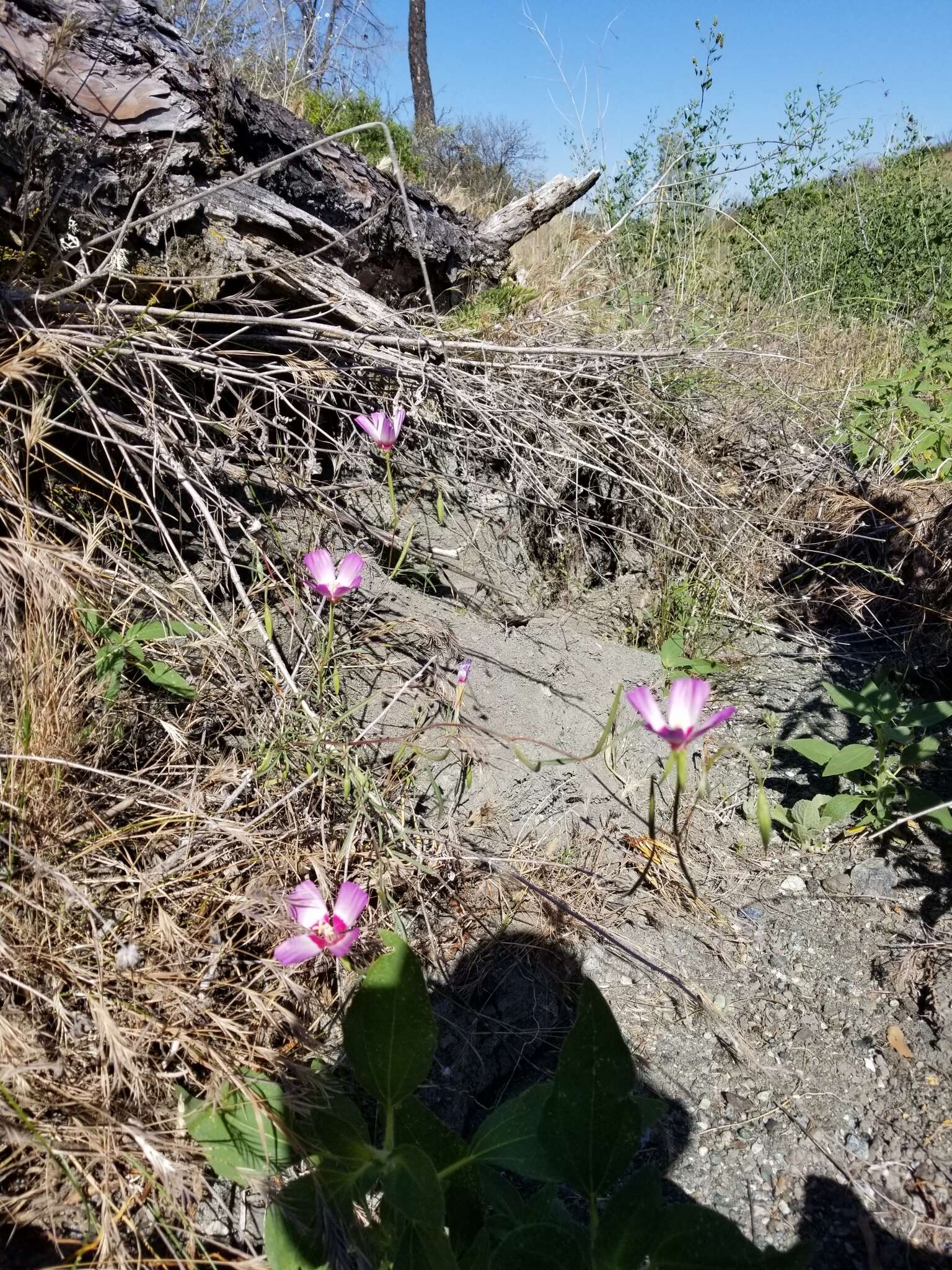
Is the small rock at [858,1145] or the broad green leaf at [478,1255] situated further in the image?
the small rock at [858,1145]

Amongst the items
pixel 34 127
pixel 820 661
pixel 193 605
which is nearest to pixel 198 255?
pixel 34 127

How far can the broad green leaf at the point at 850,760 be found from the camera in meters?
1.73

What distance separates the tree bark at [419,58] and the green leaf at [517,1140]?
1425 cm

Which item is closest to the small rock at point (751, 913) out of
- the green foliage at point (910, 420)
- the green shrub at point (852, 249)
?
the green foliage at point (910, 420)

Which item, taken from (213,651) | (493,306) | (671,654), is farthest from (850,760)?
(493,306)

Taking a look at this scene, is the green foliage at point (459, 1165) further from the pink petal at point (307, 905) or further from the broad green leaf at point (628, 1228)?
the pink petal at point (307, 905)

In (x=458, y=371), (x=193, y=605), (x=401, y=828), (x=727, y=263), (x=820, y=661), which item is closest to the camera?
(x=401, y=828)

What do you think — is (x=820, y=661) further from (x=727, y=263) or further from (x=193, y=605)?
(x=727, y=263)

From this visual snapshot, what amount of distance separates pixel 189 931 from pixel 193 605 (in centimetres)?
64

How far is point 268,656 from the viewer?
1.74 metres

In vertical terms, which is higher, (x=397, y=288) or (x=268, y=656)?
(x=397, y=288)

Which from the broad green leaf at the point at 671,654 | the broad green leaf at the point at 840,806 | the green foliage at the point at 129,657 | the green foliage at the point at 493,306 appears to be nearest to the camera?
the green foliage at the point at 129,657

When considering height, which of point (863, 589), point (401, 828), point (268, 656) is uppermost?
point (863, 589)

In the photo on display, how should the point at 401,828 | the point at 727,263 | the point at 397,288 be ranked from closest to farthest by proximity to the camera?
the point at 401,828, the point at 397,288, the point at 727,263
